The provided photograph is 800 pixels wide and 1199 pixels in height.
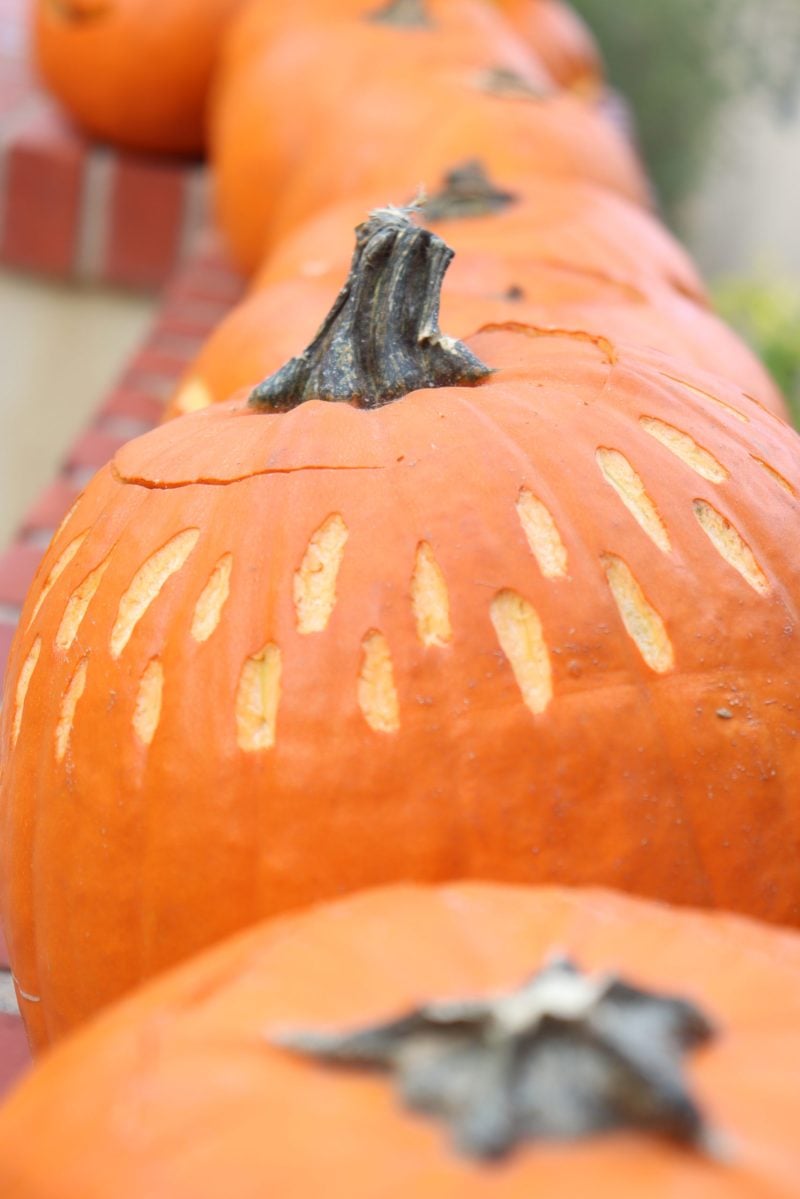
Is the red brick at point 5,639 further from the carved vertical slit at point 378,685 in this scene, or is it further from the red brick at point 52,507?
the carved vertical slit at point 378,685

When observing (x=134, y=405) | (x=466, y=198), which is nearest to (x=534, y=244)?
(x=466, y=198)

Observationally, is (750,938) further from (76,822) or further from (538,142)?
(538,142)

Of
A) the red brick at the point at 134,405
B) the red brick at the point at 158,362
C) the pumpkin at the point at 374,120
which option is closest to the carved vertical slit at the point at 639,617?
the pumpkin at the point at 374,120

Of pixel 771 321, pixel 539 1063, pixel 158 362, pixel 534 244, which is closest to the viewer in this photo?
pixel 539 1063

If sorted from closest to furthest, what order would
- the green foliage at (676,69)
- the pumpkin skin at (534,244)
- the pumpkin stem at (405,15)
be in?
the pumpkin skin at (534,244)
the pumpkin stem at (405,15)
the green foliage at (676,69)

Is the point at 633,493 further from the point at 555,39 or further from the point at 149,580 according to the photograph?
the point at 555,39

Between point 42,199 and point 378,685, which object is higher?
point 378,685

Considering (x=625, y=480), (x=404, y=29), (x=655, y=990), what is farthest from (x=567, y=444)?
(x=404, y=29)
